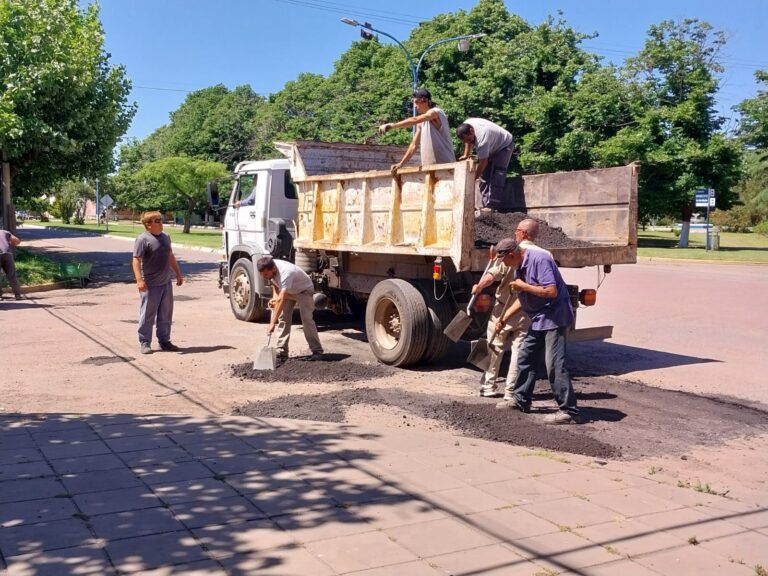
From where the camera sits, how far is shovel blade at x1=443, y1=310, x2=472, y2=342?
7.95 metres

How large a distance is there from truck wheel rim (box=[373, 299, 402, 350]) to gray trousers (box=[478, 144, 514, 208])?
1.65m

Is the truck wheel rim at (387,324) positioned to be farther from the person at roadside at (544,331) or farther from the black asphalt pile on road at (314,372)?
the person at roadside at (544,331)

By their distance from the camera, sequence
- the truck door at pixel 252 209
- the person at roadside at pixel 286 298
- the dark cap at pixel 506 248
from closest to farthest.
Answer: the dark cap at pixel 506 248 → the person at roadside at pixel 286 298 → the truck door at pixel 252 209

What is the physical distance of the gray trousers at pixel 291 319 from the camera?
9.05 m

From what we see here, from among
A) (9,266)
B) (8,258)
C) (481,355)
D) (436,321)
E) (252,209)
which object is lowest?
(481,355)

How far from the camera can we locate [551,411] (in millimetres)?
6898

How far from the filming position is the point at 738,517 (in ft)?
14.4

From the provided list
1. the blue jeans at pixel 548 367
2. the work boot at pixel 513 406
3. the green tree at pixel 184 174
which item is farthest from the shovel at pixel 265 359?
the green tree at pixel 184 174

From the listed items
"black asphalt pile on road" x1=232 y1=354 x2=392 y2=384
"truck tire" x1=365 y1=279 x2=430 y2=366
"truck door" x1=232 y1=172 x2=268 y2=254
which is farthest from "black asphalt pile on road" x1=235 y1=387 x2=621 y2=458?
"truck door" x1=232 y1=172 x2=268 y2=254

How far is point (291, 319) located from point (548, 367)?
3572 mm

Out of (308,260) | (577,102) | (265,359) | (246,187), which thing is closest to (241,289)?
(246,187)

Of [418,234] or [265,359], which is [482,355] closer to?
[418,234]

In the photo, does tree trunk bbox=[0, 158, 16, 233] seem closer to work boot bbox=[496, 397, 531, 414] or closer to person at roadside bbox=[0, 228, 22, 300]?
person at roadside bbox=[0, 228, 22, 300]

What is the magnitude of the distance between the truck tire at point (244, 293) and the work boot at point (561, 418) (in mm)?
6185
